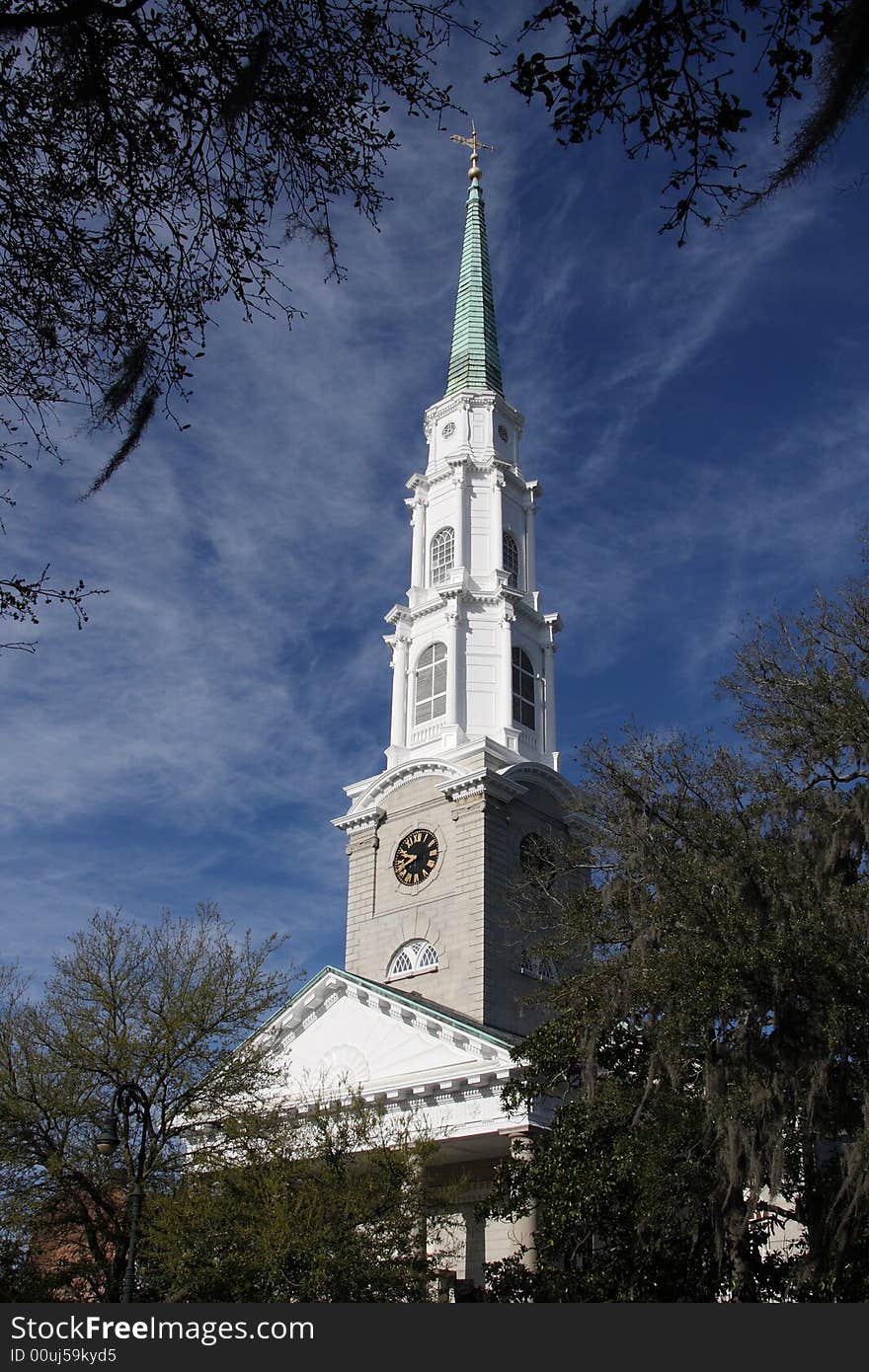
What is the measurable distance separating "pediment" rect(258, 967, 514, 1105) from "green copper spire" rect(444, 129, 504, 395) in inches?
1015

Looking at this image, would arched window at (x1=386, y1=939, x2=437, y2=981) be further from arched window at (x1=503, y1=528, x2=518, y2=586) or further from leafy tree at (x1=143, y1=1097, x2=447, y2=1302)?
leafy tree at (x1=143, y1=1097, x2=447, y2=1302)

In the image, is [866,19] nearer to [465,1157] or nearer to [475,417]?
[465,1157]

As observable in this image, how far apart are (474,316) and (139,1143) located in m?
37.9

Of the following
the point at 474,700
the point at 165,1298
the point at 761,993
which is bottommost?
the point at 165,1298

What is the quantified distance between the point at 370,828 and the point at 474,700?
5580 mm

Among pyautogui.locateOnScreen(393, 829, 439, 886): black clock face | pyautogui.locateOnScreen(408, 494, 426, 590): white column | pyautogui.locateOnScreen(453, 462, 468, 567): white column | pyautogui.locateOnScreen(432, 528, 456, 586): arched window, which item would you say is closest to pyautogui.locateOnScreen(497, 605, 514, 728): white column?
pyautogui.locateOnScreen(453, 462, 468, 567): white column

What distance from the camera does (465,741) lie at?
4047cm

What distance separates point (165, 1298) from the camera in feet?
67.3

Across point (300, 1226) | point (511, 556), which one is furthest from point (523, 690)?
point (300, 1226)

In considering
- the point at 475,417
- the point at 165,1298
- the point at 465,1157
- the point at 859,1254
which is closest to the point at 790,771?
the point at 859,1254

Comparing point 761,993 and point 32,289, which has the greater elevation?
point 32,289

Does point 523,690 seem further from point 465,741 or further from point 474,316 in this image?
point 474,316

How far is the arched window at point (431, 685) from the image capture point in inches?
1699

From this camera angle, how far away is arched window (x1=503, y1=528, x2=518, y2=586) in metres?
46.3
